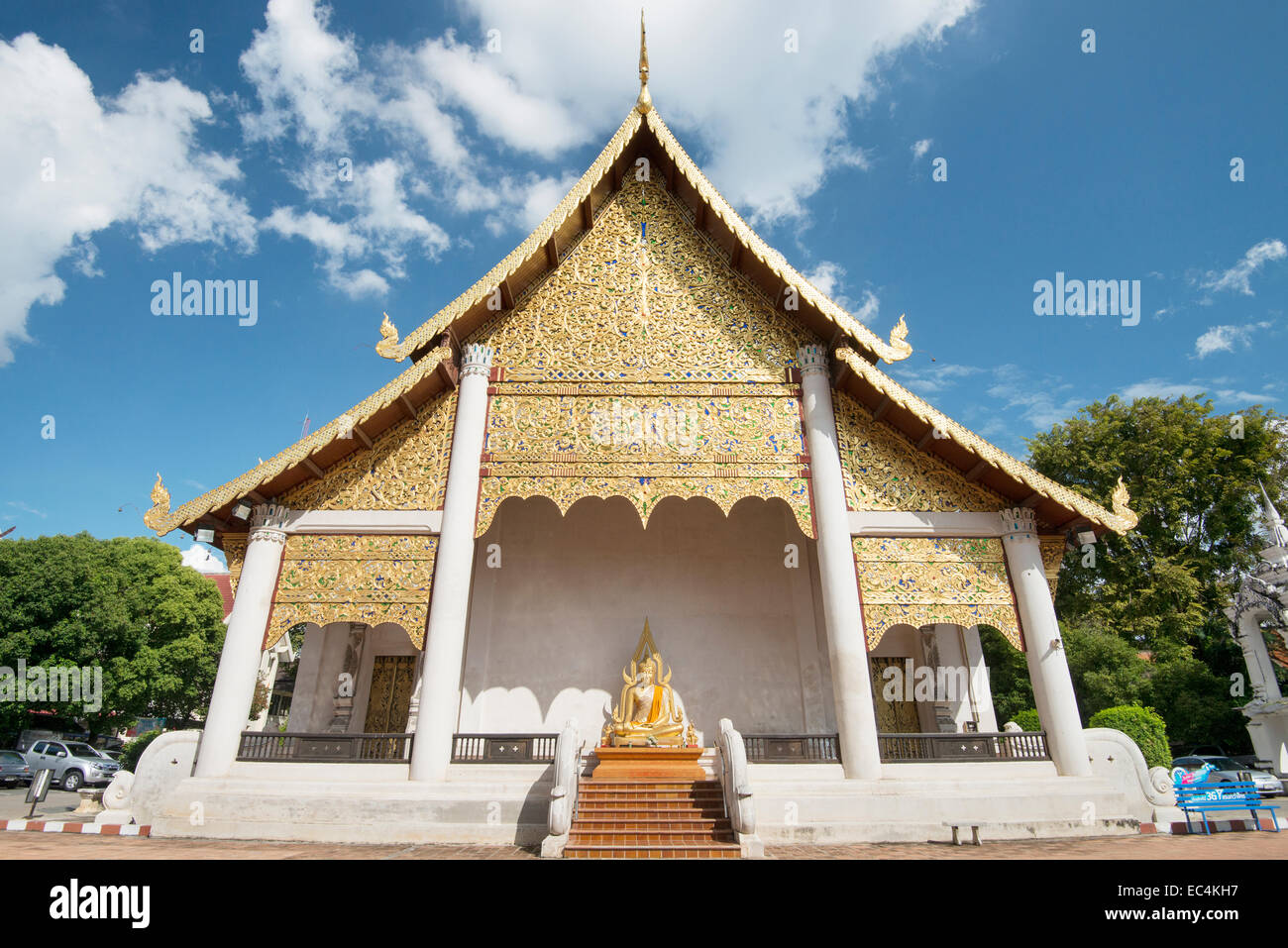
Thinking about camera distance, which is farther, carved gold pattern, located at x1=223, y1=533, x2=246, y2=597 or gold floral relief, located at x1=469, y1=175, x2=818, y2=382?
gold floral relief, located at x1=469, y1=175, x2=818, y2=382

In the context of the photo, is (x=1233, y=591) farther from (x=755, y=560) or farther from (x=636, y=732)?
(x=636, y=732)

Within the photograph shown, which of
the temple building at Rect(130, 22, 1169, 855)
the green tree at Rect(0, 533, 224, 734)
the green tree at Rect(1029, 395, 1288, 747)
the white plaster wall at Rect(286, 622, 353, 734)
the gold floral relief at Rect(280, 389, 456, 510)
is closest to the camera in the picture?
the temple building at Rect(130, 22, 1169, 855)

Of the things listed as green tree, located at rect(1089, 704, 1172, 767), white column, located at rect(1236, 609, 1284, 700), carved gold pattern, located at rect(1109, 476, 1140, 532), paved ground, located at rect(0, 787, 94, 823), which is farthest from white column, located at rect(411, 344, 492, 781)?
white column, located at rect(1236, 609, 1284, 700)

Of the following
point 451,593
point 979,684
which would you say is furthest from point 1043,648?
point 451,593

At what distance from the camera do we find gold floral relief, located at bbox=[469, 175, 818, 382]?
A: 8.23 metres

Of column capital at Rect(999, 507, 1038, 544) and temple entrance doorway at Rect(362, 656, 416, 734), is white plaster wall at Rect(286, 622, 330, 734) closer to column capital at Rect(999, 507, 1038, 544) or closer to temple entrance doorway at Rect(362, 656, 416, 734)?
temple entrance doorway at Rect(362, 656, 416, 734)

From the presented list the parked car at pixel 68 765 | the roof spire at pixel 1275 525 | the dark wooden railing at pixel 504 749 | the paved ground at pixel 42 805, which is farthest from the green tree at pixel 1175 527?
the parked car at pixel 68 765

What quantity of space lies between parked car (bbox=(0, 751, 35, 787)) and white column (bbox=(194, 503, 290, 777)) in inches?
467

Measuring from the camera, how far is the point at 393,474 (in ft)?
25.1

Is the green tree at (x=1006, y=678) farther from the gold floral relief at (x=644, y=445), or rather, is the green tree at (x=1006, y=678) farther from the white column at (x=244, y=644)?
the white column at (x=244, y=644)

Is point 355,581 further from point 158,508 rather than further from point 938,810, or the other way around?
point 938,810

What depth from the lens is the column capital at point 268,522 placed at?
286 inches

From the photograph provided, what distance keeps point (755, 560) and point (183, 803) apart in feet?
24.3

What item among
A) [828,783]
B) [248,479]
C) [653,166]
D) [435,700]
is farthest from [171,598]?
[828,783]
